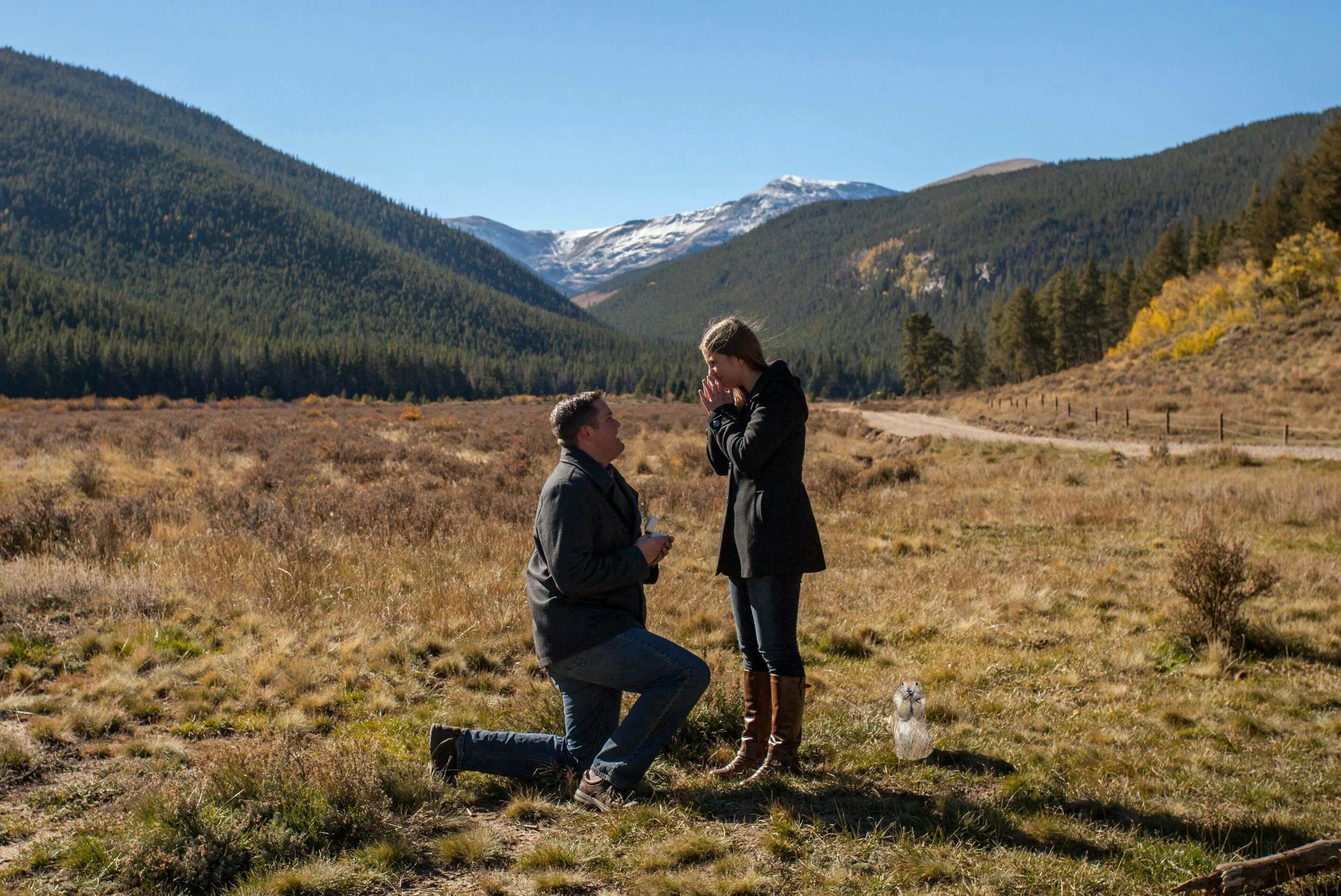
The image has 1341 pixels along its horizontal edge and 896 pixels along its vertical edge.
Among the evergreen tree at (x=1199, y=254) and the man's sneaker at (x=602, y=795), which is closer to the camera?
the man's sneaker at (x=602, y=795)

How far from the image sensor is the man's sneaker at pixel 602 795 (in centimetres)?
327

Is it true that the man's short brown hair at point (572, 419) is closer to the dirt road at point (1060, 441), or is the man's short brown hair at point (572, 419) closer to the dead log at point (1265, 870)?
the dead log at point (1265, 870)

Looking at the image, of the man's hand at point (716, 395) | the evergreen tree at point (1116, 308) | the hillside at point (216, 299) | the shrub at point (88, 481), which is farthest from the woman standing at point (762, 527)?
the hillside at point (216, 299)

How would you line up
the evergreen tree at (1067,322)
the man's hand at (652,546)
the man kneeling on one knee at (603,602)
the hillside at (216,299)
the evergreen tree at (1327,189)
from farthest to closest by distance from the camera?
the hillside at (216,299) < the evergreen tree at (1067,322) < the evergreen tree at (1327,189) < the man's hand at (652,546) < the man kneeling on one knee at (603,602)

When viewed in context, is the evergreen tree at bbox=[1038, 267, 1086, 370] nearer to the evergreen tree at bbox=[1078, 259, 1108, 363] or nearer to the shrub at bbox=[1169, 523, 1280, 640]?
the evergreen tree at bbox=[1078, 259, 1108, 363]

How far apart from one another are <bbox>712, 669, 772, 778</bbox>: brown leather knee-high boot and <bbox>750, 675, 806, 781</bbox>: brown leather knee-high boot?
0.24 ft

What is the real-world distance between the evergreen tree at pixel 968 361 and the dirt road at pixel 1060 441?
124ft

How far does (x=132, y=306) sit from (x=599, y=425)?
373ft

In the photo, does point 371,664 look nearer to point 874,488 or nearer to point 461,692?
point 461,692

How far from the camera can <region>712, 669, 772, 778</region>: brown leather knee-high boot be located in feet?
11.9

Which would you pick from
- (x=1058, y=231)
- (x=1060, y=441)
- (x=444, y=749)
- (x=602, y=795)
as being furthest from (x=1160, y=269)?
(x=1058, y=231)

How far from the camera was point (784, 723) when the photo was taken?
3547 millimetres

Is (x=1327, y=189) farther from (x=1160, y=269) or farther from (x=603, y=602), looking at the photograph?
(x=603, y=602)

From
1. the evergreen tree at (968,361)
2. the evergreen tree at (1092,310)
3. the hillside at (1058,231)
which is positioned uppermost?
the hillside at (1058,231)
